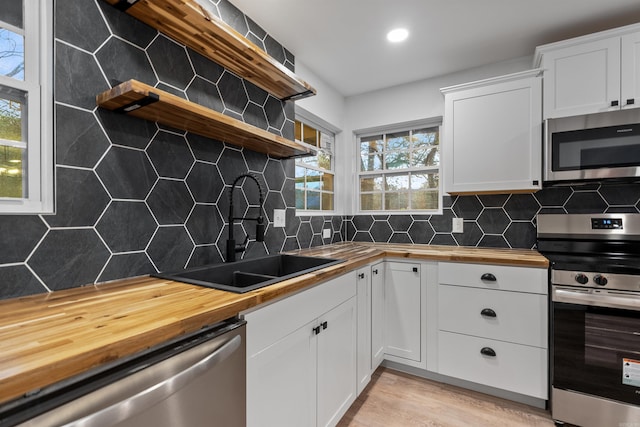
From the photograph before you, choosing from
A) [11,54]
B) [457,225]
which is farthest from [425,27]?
[11,54]

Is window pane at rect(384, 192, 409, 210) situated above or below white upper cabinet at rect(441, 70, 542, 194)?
below

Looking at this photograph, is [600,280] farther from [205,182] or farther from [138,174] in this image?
[138,174]

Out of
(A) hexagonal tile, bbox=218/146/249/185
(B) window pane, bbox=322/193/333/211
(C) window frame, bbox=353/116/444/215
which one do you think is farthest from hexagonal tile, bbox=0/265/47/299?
(C) window frame, bbox=353/116/444/215

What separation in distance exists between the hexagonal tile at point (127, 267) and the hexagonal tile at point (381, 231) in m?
2.12

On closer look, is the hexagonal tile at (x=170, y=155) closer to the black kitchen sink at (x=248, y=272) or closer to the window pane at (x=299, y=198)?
the black kitchen sink at (x=248, y=272)

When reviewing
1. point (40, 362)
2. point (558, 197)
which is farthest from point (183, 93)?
point (558, 197)

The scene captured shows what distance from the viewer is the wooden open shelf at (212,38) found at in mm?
1246

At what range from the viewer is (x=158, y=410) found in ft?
2.39

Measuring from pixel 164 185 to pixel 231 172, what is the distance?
0.43 metres

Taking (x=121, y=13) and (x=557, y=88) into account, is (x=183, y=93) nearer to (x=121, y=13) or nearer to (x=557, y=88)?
(x=121, y=13)

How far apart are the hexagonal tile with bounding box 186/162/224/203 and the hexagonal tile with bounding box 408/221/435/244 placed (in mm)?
1851

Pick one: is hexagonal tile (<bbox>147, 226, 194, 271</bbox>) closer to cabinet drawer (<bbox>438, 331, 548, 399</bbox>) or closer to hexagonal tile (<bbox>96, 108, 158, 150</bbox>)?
hexagonal tile (<bbox>96, 108, 158, 150</bbox>)

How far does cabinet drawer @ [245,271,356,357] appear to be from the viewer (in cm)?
105

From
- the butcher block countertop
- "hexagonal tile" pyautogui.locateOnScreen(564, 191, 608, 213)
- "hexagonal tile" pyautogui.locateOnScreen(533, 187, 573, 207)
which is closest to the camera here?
the butcher block countertop
